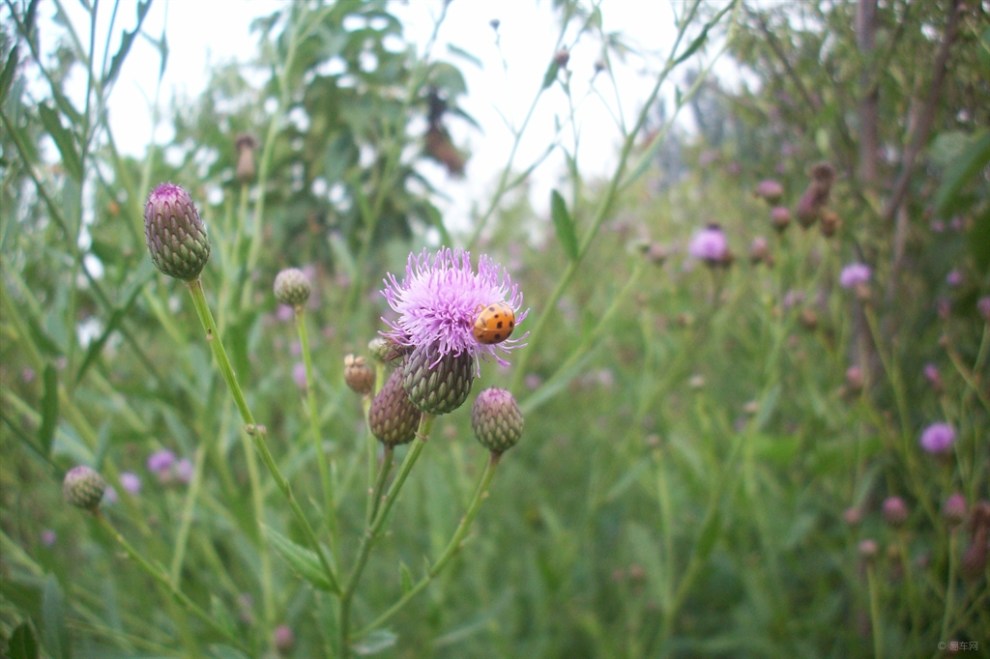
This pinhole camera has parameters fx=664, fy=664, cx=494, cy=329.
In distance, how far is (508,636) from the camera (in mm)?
1695

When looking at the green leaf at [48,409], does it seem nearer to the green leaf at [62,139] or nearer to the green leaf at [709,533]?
the green leaf at [62,139]

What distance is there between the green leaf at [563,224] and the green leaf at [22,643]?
0.88 metres

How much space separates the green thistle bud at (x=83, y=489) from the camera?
3.01 ft

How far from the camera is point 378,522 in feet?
2.45

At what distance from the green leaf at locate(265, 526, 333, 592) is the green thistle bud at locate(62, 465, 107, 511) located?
0.34m

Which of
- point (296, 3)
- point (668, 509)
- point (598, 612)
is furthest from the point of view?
point (598, 612)

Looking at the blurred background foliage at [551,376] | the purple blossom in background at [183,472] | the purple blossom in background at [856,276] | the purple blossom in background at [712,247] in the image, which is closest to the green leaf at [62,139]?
the blurred background foliage at [551,376]

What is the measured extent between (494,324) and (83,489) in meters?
0.65

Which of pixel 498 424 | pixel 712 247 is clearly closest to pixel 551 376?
pixel 712 247

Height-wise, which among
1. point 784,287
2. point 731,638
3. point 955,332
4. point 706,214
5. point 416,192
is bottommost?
point 731,638

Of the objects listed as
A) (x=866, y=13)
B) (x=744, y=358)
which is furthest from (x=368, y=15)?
(x=744, y=358)

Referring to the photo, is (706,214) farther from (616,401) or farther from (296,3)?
(296,3)

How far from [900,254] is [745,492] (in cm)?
67

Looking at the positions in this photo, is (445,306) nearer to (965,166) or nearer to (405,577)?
(405,577)
